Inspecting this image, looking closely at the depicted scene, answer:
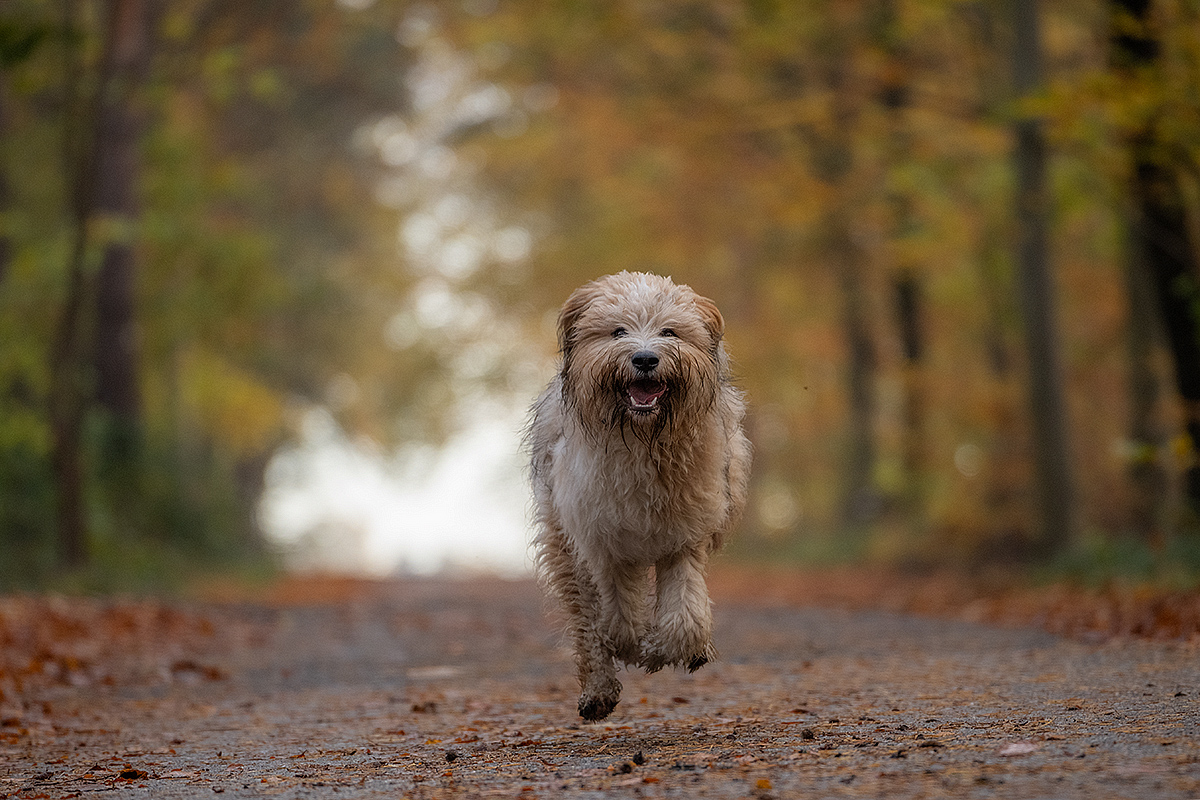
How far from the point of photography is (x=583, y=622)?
6332 mm

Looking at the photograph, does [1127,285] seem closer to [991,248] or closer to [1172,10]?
[991,248]

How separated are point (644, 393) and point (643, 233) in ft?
67.6

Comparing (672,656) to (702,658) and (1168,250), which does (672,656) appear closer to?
(702,658)

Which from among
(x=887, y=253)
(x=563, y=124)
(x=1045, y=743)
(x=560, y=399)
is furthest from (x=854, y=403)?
(x=1045, y=743)

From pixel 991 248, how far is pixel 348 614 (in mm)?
12372

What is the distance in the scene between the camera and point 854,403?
25.4 metres

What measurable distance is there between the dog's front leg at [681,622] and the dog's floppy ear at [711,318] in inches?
38.7

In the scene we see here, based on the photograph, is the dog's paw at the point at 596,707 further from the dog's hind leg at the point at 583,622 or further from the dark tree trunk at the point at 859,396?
the dark tree trunk at the point at 859,396

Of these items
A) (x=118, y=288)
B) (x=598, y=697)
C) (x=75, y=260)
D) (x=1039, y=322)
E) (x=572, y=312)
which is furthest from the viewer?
(x=118, y=288)

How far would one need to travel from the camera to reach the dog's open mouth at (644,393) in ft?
19.2

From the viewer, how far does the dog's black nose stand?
577cm

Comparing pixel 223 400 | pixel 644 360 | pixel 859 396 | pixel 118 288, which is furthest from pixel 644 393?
pixel 223 400

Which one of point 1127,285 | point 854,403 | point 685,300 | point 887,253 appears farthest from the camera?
point 854,403

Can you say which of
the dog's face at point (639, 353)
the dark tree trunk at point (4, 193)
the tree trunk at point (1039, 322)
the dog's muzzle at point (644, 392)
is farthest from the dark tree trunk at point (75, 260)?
the dog's muzzle at point (644, 392)
